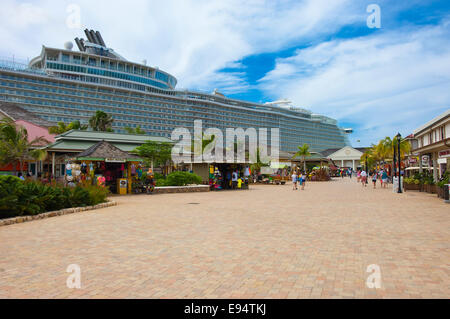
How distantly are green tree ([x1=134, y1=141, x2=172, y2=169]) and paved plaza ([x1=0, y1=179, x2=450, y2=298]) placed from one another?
16795 millimetres

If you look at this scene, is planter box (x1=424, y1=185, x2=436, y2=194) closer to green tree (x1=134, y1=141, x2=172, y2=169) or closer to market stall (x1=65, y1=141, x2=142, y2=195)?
market stall (x1=65, y1=141, x2=142, y2=195)

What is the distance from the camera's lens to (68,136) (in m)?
25.4

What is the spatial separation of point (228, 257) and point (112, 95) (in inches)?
3259

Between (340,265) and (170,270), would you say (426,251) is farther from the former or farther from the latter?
(170,270)

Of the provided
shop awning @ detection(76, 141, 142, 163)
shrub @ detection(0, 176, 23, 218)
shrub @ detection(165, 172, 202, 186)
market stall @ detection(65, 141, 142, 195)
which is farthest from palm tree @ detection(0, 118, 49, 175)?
shrub @ detection(0, 176, 23, 218)

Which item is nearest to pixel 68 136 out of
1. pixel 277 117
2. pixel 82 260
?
pixel 82 260

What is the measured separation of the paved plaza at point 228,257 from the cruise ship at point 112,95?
239 ft

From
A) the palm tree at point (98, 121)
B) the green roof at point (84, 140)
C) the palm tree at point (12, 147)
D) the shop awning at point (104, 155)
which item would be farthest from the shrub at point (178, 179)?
the palm tree at point (98, 121)

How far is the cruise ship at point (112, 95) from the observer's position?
231 ft

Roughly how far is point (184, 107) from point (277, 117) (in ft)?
128

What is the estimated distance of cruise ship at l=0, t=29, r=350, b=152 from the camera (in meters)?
70.5

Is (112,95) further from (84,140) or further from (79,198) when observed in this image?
(79,198)

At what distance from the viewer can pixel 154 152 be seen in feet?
84.0

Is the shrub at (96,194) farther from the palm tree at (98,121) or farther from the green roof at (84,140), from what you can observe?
the palm tree at (98,121)
